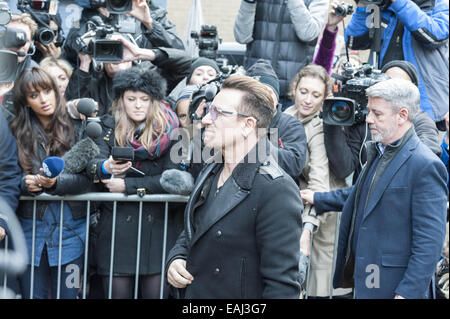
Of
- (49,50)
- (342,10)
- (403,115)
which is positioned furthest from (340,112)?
(49,50)

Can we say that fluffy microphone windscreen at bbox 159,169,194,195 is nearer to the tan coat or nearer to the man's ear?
the tan coat

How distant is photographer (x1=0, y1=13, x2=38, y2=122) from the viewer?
4727 millimetres

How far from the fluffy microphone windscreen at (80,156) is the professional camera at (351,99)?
151 cm

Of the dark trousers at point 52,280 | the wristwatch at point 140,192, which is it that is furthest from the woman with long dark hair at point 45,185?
the wristwatch at point 140,192

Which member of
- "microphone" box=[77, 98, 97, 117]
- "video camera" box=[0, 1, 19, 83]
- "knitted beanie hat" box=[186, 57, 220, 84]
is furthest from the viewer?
"knitted beanie hat" box=[186, 57, 220, 84]

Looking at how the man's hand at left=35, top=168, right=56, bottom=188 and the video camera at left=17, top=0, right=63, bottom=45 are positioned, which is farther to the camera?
the video camera at left=17, top=0, right=63, bottom=45

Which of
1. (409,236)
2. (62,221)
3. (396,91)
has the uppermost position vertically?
(396,91)

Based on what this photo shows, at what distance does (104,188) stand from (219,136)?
167 centimetres

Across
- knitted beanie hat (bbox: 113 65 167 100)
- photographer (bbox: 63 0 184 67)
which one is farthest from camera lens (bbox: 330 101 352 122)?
photographer (bbox: 63 0 184 67)

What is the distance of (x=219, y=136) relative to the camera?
3.34 meters

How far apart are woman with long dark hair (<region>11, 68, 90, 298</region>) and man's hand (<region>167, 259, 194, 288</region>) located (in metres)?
1.37

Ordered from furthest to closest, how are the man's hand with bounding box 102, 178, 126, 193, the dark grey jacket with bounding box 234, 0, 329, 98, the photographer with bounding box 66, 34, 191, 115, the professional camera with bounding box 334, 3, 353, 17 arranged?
the dark grey jacket with bounding box 234, 0, 329, 98 → the professional camera with bounding box 334, 3, 353, 17 → the photographer with bounding box 66, 34, 191, 115 → the man's hand with bounding box 102, 178, 126, 193
